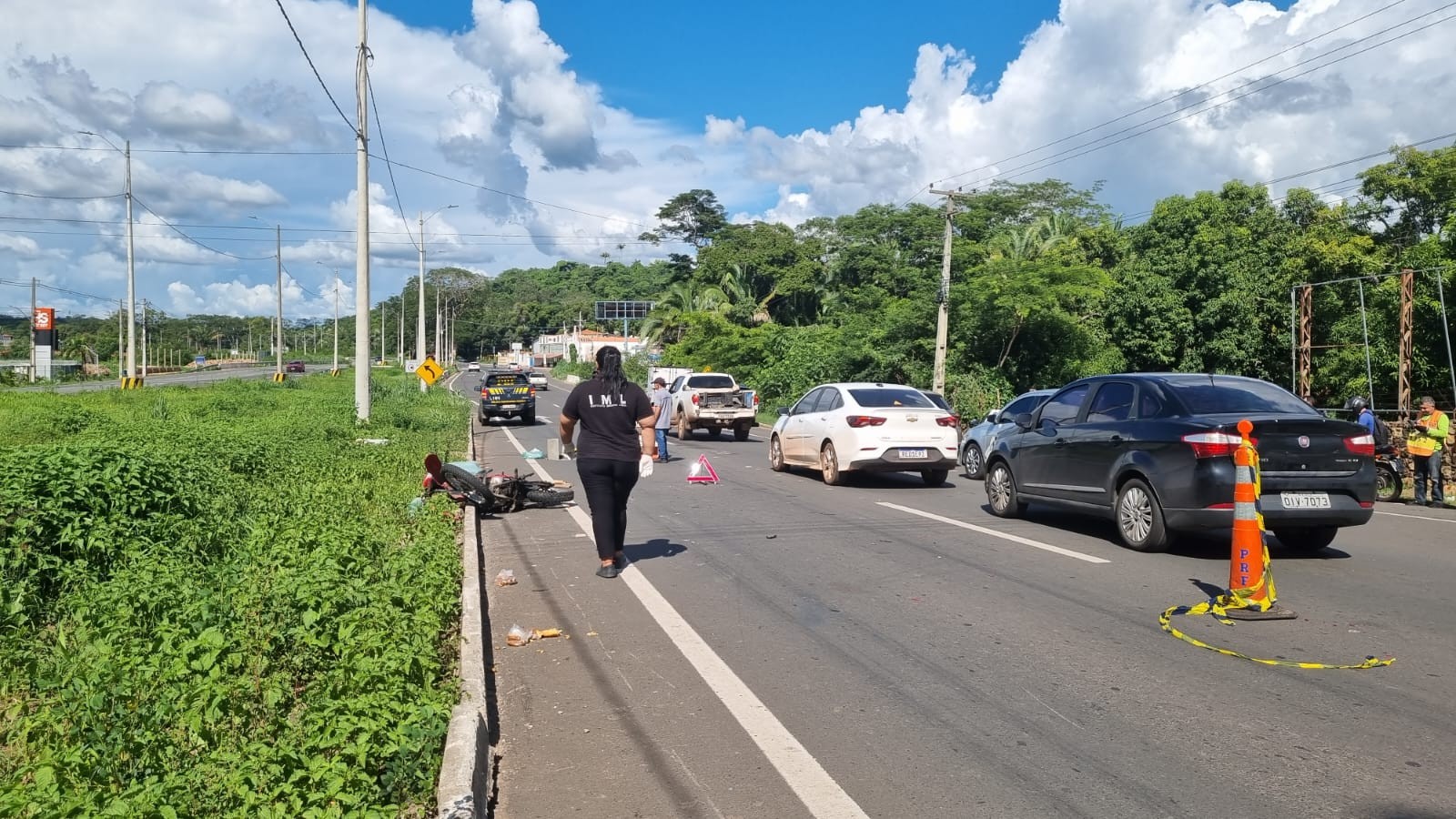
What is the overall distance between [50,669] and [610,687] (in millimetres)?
2736

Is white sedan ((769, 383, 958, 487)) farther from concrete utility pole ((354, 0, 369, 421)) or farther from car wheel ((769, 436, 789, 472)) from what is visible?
concrete utility pole ((354, 0, 369, 421))

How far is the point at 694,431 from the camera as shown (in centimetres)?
2991

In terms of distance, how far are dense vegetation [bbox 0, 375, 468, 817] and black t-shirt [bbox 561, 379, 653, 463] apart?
1.42 meters

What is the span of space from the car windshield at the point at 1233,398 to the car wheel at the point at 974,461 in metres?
7.52

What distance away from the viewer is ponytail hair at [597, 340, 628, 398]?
8.22 meters

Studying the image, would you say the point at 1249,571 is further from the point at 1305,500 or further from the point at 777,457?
the point at 777,457

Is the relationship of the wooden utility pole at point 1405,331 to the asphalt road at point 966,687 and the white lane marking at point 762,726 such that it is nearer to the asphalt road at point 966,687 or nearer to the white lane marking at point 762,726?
the asphalt road at point 966,687

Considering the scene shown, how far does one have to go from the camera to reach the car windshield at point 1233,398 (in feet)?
29.5

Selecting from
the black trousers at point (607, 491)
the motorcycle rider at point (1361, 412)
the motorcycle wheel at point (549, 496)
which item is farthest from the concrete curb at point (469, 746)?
the motorcycle rider at point (1361, 412)

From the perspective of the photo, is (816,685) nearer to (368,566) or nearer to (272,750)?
(272,750)

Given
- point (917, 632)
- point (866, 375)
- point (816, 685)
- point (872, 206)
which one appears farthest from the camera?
point (872, 206)

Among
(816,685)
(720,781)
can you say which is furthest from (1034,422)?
(720,781)

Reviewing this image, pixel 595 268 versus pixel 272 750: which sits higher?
pixel 595 268

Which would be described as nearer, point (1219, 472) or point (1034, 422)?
point (1219, 472)
